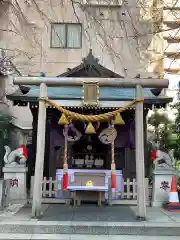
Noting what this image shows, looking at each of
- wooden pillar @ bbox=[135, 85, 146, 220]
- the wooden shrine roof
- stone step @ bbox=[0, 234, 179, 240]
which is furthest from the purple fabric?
stone step @ bbox=[0, 234, 179, 240]

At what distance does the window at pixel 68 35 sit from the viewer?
56.6 feet

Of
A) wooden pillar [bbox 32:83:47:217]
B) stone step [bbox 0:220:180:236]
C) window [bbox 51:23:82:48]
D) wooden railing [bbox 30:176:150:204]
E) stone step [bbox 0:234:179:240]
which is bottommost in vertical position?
stone step [bbox 0:234:179:240]

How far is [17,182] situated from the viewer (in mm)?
9812

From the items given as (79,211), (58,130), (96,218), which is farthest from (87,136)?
(96,218)

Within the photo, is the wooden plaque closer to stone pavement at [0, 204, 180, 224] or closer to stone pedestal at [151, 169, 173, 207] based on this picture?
stone pavement at [0, 204, 180, 224]

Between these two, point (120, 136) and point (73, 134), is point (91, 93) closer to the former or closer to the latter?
point (73, 134)

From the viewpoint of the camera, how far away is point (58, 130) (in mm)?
10938

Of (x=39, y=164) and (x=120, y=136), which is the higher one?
(x=120, y=136)

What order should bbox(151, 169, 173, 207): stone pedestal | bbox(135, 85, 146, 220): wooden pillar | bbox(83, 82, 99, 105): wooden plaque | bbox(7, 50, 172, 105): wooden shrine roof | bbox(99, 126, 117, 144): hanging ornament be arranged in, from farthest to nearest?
bbox(151, 169, 173, 207): stone pedestal → bbox(99, 126, 117, 144): hanging ornament → bbox(7, 50, 172, 105): wooden shrine roof → bbox(83, 82, 99, 105): wooden plaque → bbox(135, 85, 146, 220): wooden pillar

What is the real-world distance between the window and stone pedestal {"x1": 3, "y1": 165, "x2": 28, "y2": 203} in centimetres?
964

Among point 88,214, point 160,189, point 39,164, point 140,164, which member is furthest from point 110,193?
point 39,164

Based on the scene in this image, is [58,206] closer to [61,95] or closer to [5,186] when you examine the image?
[5,186]

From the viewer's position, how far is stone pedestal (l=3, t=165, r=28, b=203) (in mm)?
9742

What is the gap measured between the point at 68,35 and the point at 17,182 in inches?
415
